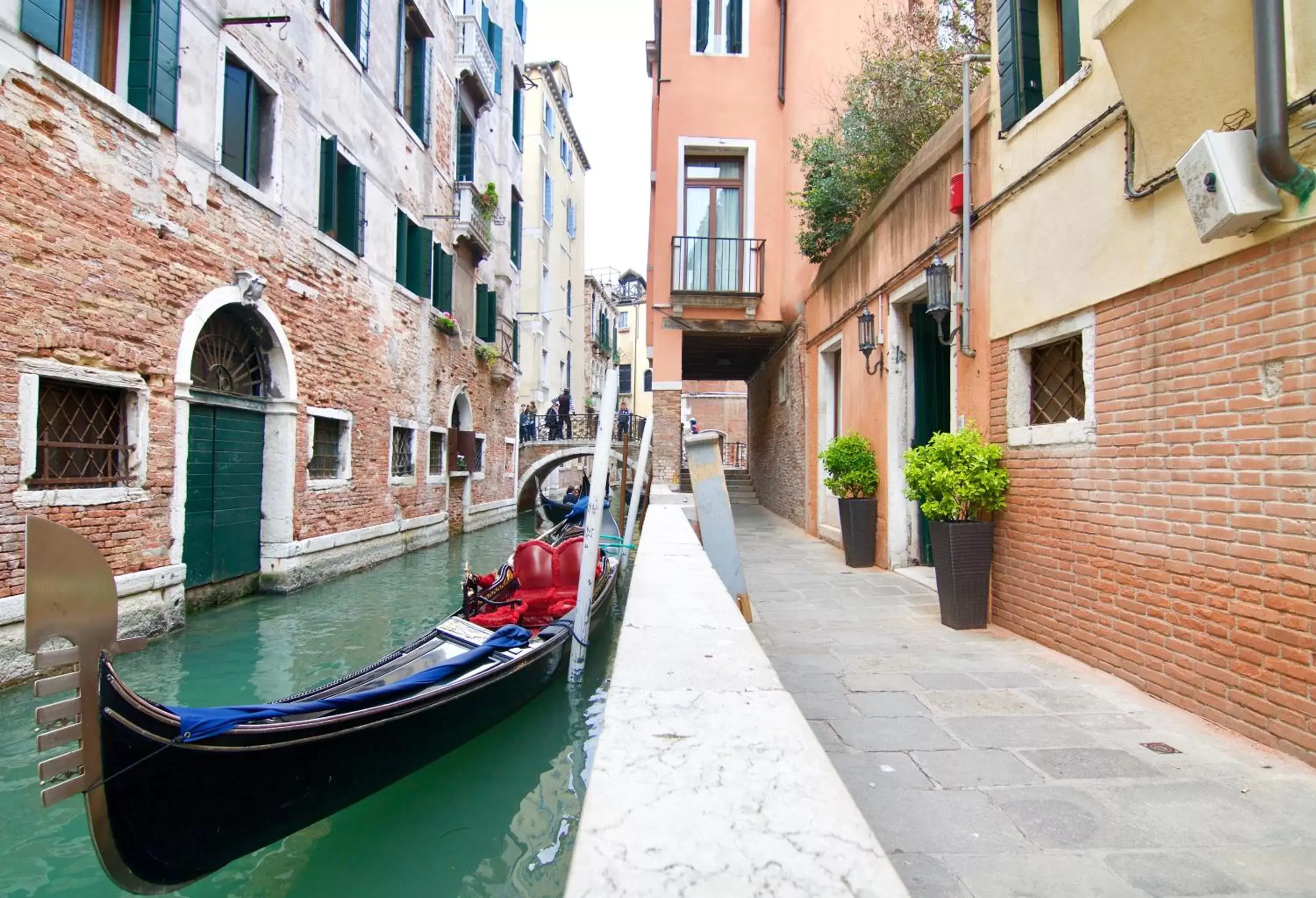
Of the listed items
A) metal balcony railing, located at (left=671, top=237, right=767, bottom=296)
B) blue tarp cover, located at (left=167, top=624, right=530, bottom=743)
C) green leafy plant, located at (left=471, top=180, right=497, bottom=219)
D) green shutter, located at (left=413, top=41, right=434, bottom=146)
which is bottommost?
blue tarp cover, located at (left=167, top=624, right=530, bottom=743)

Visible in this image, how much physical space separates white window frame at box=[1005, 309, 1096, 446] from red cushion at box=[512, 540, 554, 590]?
11.0ft

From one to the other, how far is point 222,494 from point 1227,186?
25.5ft

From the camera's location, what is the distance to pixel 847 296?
772cm

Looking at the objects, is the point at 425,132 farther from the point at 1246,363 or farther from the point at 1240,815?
the point at 1240,815

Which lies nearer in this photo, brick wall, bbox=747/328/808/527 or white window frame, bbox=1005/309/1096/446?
white window frame, bbox=1005/309/1096/446

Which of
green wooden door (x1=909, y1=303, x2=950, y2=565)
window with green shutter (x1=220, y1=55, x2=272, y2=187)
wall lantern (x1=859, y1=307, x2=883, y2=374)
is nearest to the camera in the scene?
green wooden door (x1=909, y1=303, x2=950, y2=565)

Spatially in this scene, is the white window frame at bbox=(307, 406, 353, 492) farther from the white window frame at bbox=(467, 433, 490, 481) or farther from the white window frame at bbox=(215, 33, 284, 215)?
the white window frame at bbox=(467, 433, 490, 481)

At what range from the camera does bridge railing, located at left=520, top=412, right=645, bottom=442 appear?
1994 centimetres

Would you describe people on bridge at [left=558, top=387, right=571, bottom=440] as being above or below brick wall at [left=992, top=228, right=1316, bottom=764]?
above

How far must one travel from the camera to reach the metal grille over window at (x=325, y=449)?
27.9 feet

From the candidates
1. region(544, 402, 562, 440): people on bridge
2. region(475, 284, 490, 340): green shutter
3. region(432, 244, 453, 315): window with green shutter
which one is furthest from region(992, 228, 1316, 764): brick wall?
region(544, 402, 562, 440): people on bridge

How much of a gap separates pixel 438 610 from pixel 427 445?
4.74 metres

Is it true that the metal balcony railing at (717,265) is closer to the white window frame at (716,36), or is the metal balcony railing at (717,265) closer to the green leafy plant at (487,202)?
the white window frame at (716,36)

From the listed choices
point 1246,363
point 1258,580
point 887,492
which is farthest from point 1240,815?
point 887,492
